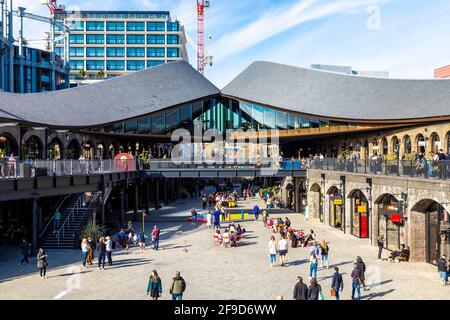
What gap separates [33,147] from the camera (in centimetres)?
4094

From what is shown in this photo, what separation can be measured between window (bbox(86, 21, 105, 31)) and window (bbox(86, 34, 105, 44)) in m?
1.47

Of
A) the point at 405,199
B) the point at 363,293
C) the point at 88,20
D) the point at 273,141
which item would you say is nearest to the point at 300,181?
the point at 273,141

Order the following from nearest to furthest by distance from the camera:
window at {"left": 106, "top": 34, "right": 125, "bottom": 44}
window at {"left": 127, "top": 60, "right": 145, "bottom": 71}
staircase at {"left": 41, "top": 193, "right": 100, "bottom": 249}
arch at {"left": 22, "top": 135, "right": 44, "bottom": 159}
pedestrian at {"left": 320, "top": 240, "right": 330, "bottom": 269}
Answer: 1. pedestrian at {"left": 320, "top": 240, "right": 330, "bottom": 269}
2. staircase at {"left": 41, "top": 193, "right": 100, "bottom": 249}
3. arch at {"left": 22, "top": 135, "right": 44, "bottom": 159}
4. window at {"left": 106, "top": 34, "right": 125, "bottom": 44}
5. window at {"left": 127, "top": 60, "right": 145, "bottom": 71}

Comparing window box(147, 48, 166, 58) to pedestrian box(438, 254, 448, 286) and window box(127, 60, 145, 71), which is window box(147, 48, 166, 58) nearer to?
window box(127, 60, 145, 71)

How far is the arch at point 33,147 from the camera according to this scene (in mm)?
39594

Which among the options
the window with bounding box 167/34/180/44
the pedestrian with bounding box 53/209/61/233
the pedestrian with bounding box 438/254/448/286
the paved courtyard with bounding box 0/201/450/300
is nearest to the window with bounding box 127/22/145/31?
the window with bounding box 167/34/180/44

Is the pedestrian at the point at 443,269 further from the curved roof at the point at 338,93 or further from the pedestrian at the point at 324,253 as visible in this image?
the curved roof at the point at 338,93

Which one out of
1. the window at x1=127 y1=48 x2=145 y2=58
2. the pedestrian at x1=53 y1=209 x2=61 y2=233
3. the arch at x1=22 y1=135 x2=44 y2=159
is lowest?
the pedestrian at x1=53 y1=209 x2=61 y2=233

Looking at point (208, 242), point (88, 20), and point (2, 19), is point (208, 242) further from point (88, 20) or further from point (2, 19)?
point (88, 20)

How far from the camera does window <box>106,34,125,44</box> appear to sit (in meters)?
104

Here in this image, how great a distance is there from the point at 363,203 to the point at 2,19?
5972cm

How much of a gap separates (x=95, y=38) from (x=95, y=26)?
9.36 ft

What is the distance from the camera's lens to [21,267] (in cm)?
1962
